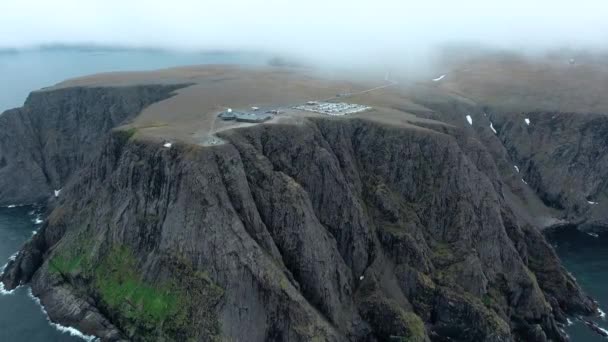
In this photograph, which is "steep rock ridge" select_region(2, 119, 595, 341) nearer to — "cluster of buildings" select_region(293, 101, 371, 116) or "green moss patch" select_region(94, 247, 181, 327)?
"green moss patch" select_region(94, 247, 181, 327)

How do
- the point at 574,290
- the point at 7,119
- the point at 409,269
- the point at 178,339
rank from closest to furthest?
1. the point at 178,339
2. the point at 409,269
3. the point at 574,290
4. the point at 7,119

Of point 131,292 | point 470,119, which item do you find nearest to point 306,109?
point 131,292

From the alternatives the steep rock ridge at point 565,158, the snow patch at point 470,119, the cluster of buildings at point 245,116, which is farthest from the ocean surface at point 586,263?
the cluster of buildings at point 245,116

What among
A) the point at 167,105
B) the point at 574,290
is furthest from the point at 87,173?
the point at 574,290

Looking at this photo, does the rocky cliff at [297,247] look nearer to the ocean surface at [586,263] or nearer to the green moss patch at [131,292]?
the green moss patch at [131,292]

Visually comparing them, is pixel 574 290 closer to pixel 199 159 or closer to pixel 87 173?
pixel 199 159

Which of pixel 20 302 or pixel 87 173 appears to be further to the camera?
pixel 87 173
